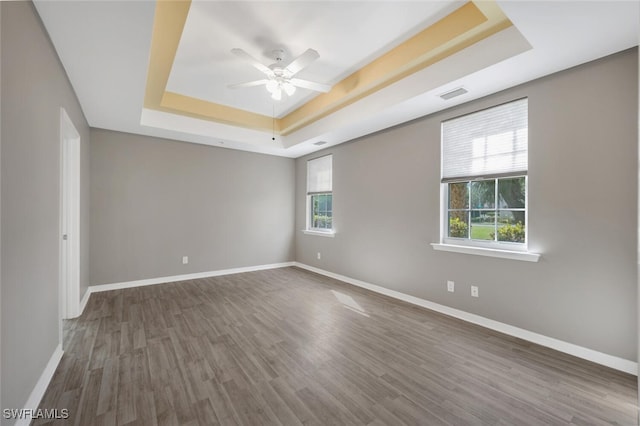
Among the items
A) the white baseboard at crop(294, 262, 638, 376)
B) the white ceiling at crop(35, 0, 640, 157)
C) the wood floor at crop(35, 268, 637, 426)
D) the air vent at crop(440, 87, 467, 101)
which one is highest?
the white ceiling at crop(35, 0, 640, 157)

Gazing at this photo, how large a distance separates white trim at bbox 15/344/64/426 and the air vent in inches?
163

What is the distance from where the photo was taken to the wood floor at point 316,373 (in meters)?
1.77

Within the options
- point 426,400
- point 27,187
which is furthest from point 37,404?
point 426,400

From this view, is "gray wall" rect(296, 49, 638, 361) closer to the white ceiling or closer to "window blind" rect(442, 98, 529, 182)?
"window blind" rect(442, 98, 529, 182)

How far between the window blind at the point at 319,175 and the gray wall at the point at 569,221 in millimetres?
2064

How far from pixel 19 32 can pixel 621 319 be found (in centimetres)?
458

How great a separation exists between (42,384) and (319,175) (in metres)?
4.73

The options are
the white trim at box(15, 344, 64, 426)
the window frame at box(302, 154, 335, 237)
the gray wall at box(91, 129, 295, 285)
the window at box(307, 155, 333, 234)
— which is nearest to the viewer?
the white trim at box(15, 344, 64, 426)

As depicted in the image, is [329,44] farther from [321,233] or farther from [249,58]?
[321,233]

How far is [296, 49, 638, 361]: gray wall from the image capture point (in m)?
2.25

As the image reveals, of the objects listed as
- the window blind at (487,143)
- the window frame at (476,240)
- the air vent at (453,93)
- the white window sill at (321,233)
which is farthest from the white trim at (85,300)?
the air vent at (453,93)

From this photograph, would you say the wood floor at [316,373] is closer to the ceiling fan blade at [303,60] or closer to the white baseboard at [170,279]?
the white baseboard at [170,279]

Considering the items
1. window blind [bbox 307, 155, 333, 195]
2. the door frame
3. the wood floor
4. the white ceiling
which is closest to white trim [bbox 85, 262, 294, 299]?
the door frame

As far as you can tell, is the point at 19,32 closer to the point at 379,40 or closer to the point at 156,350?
the point at 156,350
